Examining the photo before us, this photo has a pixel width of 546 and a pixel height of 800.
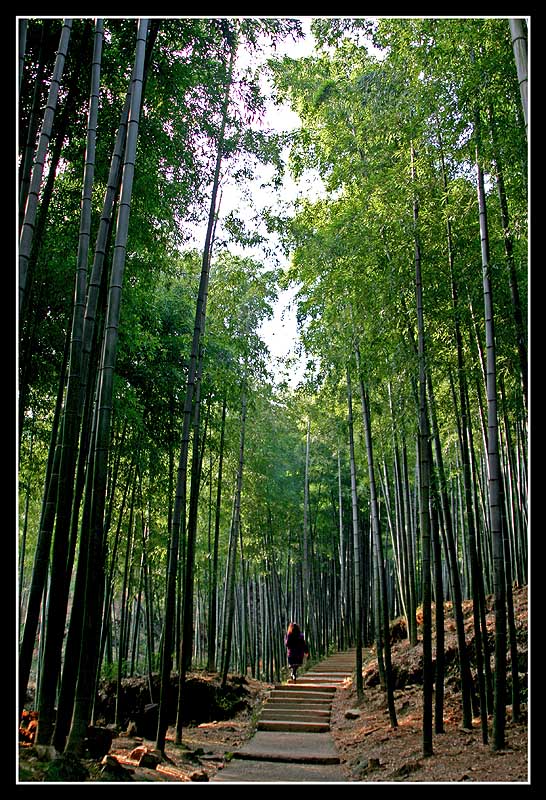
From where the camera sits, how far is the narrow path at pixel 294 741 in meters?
4.50

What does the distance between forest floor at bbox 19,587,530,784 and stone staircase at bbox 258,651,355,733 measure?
0.16 metres

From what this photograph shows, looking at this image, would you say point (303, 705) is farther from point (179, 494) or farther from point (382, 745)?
point (179, 494)

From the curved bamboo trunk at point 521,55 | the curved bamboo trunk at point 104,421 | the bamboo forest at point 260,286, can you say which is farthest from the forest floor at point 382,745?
the curved bamboo trunk at point 521,55

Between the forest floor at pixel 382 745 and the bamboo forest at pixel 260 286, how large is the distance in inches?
3.1

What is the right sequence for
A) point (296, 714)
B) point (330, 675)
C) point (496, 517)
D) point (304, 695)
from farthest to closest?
point (330, 675) → point (304, 695) → point (296, 714) → point (496, 517)

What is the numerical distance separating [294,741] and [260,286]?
15.7 feet

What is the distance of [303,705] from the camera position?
299 inches

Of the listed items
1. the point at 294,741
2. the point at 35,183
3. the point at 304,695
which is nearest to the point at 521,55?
the point at 35,183

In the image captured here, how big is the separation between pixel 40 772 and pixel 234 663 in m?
16.2

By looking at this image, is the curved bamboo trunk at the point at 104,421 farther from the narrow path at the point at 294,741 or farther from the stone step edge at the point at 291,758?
the stone step edge at the point at 291,758

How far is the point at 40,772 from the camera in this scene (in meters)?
2.86

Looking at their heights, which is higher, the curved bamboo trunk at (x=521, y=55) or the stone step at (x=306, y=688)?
the curved bamboo trunk at (x=521, y=55)
